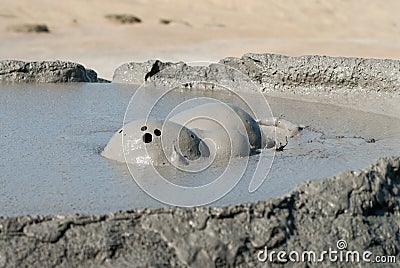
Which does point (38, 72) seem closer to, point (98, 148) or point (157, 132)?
point (98, 148)

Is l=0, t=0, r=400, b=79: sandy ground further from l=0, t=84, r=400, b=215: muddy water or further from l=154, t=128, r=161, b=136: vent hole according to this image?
l=154, t=128, r=161, b=136: vent hole

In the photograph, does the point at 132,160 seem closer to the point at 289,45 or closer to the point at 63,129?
the point at 63,129

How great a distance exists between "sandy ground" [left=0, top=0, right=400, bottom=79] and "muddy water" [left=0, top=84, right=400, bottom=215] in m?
5.14

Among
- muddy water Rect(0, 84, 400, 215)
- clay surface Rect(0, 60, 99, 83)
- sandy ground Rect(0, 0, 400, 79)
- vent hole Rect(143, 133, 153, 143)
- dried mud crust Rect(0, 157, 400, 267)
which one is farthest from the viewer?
sandy ground Rect(0, 0, 400, 79)

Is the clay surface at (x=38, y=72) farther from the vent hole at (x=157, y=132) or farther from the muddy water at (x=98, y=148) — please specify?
the vent hole at (x=157, y=132)

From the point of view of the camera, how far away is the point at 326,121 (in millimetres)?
5219

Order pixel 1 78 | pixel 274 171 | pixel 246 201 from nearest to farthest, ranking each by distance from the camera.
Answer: pixel 246 201, pixel 274 171, pixel 1 78

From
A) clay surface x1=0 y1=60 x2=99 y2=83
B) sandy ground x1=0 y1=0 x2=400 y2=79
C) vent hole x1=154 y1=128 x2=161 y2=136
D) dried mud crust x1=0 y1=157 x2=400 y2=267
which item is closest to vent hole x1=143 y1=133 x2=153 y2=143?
vent hole x1=154 y1=128 x2=161 y2=136

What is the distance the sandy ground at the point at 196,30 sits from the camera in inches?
494

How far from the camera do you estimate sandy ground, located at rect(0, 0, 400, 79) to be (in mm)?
12539

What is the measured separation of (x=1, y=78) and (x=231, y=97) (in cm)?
196

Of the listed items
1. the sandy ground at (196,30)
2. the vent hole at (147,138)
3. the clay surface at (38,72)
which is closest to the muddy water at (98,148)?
the vent hole at (147,138)

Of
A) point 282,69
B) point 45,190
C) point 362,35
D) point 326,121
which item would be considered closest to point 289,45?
point 362,35

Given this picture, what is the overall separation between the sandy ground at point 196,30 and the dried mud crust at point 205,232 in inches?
315
